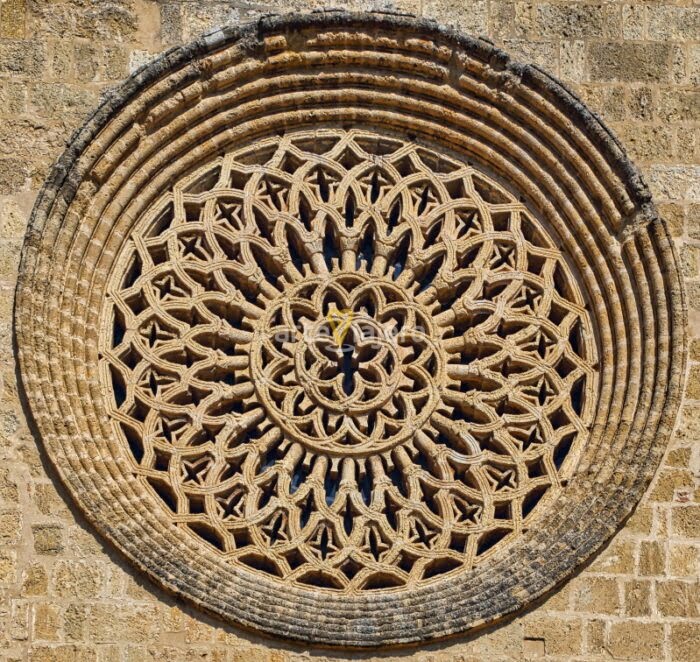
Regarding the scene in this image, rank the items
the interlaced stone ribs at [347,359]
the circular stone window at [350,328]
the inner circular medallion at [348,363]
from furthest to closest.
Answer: the inner circular medallion at [348,363]
the interlaced stone ribs at [347,359]
the circular stone window at [350,328]

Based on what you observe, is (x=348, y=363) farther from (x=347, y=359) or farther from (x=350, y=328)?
(x=350, y=328)

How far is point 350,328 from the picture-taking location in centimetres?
1377

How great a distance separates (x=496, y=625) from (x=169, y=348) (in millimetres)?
2606

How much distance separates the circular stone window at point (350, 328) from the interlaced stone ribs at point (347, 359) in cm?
2

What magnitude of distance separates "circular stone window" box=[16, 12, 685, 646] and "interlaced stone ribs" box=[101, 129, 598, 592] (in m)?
0.02

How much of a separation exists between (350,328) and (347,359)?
0.19 meters

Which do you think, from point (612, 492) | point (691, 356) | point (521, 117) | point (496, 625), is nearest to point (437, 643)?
point (496, 625)

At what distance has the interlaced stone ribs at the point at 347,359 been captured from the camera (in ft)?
43.7

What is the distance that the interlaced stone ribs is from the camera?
43.7 feet

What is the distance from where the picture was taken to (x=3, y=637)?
12695 mm

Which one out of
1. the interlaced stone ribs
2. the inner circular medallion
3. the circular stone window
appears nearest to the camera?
the circular stone window

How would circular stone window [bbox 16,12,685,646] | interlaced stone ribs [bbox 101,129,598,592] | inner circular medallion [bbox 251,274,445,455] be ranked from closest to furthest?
circular stone window [bbox 16,12,685,646]
interlaced stone ribs [bbox 101,129,598,592]
inner circular medallion [bbox 251,274,445,455]

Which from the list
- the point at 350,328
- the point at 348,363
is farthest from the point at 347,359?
the point at 350,328

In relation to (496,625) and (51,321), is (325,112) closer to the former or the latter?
(51,321)
